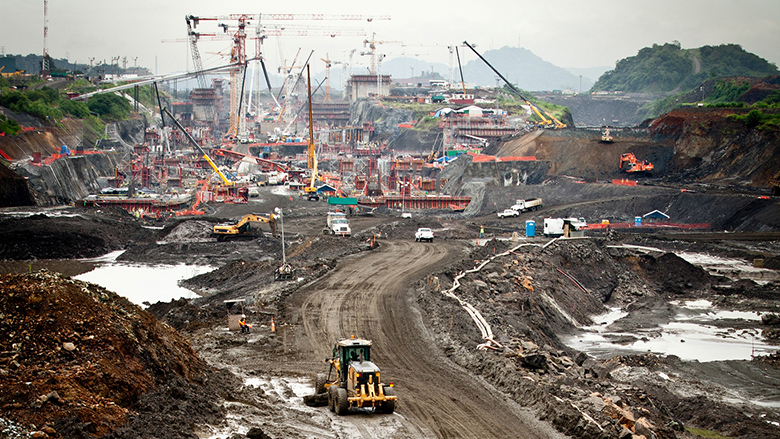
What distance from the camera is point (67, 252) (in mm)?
56906

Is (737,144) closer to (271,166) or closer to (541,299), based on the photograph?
(541,299)

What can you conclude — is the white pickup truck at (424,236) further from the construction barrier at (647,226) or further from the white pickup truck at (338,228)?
the construction barrier at (647,226)

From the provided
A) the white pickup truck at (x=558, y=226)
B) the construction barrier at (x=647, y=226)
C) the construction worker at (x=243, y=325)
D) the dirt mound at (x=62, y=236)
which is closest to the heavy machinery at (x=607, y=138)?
the construction barrier at (x=647, y=226)

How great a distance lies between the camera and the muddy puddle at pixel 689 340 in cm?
3091

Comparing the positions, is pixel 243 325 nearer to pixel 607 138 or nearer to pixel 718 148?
pixel 718 148

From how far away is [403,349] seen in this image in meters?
24.0

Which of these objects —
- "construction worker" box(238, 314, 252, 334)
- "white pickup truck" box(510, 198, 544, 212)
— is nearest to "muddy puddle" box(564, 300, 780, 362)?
"construction worker" box(238, 314, 252, 334)

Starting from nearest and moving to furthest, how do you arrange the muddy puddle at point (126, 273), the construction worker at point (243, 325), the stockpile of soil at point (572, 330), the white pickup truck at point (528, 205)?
the stockpile of soil at point (572, 330) < the construction worker at point (243, 325) < the muddy puddle at point (126, 273) < the white pickup truck at point (528, 205)

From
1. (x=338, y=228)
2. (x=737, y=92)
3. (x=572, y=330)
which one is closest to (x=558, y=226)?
(x=338, y=228)

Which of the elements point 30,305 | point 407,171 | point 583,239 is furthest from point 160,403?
point 407,171

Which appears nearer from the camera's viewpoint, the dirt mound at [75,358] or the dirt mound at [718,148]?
the dirt mound at [75,358]

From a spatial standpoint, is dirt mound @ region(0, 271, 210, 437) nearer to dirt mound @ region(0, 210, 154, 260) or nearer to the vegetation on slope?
dirt mound @ region(0, 210, 154, 260)

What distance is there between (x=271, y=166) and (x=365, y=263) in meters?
103

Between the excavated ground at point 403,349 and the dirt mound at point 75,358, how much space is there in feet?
0.11
